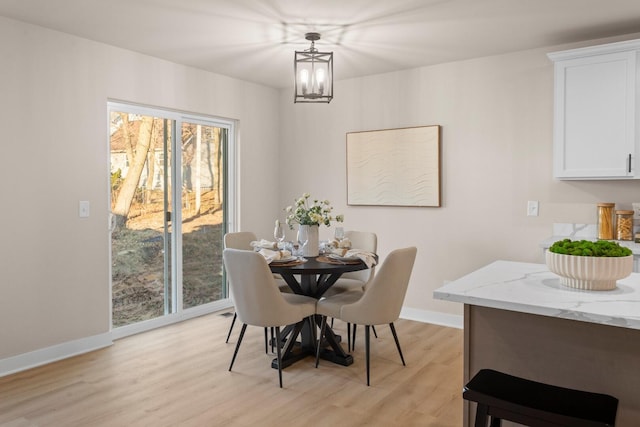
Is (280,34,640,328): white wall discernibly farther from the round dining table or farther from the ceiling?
the round dining table

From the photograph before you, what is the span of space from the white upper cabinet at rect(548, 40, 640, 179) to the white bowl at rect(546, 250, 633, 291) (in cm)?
195

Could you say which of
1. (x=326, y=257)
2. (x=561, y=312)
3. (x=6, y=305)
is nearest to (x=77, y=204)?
(x=6, y=305)

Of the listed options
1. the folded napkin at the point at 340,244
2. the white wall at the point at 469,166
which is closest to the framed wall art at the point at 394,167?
the white wall at the point at 469,166

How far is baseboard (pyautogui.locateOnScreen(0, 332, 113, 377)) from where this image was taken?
3.33m

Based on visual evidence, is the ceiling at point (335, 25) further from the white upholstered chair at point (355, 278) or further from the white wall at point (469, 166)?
the white upholstered chair at point (355, 278)

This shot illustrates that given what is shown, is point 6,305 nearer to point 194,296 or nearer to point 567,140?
point 194,296

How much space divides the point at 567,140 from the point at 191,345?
330cm

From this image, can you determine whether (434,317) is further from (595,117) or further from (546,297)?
(546,297)

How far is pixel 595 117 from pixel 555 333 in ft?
7.55

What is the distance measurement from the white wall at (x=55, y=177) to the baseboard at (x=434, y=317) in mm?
2696

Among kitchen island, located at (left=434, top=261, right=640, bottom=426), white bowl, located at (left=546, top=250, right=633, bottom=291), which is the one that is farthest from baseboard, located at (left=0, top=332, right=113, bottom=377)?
white bowl, located at (left=546, top=250, right=633, bottom=291)

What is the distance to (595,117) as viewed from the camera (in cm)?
351

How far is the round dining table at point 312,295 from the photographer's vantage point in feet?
10.7

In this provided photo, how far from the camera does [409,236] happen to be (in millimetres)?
4738
